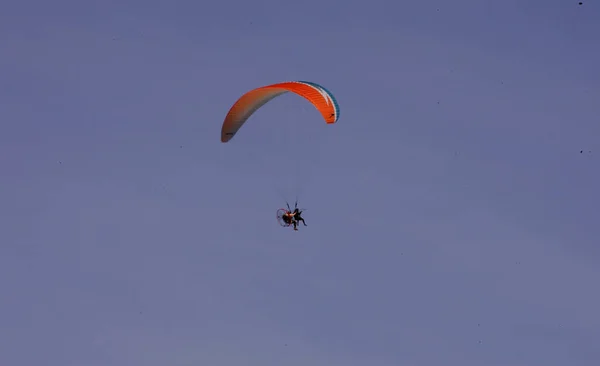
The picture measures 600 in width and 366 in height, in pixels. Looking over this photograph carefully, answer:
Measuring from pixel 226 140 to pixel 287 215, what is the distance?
4536 millimetres

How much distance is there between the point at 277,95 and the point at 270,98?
25.8 inches

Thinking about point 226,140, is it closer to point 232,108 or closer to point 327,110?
point 232,108

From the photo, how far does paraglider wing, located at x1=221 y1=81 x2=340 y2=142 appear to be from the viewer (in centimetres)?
8025

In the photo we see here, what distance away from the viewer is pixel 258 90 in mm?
83188

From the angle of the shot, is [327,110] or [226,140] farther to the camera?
[226,140]

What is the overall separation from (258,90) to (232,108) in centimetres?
238

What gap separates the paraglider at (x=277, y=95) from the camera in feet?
263

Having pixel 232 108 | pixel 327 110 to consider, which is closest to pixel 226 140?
pixel 232 108

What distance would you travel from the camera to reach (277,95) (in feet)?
277

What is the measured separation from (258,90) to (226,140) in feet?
12.2

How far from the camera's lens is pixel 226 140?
8588 cm

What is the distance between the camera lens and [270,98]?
279 ft

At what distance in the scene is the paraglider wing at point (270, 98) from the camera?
3159 inches

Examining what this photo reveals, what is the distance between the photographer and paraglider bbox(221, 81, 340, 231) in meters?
80.3
